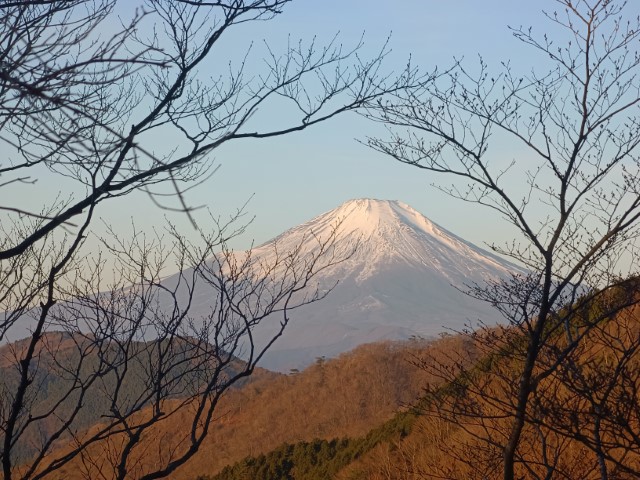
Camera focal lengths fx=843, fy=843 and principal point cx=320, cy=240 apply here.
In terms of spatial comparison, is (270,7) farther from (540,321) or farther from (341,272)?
(341,272)

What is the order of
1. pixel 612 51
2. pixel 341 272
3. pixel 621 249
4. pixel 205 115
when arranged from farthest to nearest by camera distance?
pixel 341 272 → pixel 621 249 → pixel 612 51 → pixel 205 115

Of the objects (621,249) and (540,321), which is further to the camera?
(621,249)

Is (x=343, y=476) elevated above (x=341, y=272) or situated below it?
below

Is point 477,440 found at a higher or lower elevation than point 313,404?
higher

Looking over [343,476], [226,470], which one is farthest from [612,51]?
[226,470]

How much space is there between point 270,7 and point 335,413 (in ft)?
109

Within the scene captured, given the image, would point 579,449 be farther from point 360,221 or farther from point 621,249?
point 360,221

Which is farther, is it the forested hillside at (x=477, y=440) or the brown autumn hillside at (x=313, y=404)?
the brown autumn hillside at (x=313, y=404)

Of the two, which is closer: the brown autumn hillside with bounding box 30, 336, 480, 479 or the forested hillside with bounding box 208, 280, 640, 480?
the forested hillside with bounding box 208, 280, 640, 480

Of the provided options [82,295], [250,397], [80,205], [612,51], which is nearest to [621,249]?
[612,51]

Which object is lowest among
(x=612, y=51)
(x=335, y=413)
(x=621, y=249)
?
(x=335, y=413)

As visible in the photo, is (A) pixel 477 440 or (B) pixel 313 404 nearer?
(A) pixel 477 440

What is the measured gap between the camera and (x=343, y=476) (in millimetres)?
15047

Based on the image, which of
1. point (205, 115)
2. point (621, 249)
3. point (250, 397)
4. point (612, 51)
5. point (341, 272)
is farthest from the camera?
point (341, 272)
